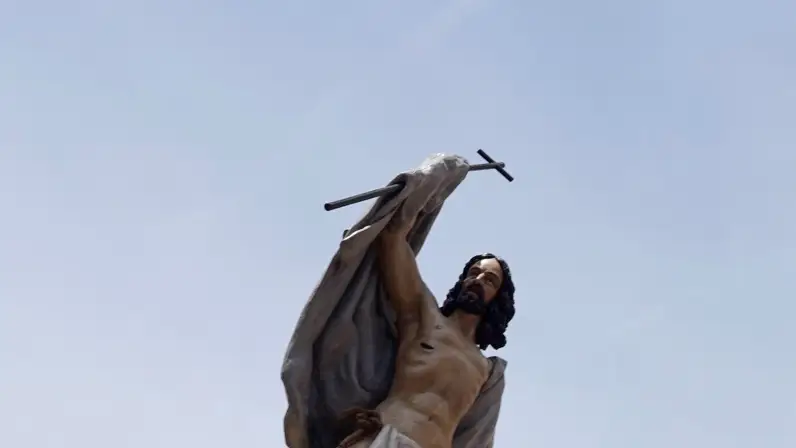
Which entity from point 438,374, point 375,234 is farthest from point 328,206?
point 438,374

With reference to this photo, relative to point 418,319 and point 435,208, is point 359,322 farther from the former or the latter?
point 435,208

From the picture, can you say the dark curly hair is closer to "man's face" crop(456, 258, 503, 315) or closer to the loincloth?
"man's face" crop(456, 258, 503, 315)

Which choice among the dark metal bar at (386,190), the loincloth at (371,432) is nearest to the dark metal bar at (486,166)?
the dark metal bar at (386,190)

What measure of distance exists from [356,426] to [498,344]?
1.53 meters

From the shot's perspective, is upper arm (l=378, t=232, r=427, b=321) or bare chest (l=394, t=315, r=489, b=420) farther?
upper arm (l=378, t=232, r=427, b=321)

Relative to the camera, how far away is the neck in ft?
33.0

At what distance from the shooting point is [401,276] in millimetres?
9922

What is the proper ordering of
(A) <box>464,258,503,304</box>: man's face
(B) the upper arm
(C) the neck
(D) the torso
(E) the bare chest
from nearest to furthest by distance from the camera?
(D) the torso
(E) the bare chest
(B) the upper arm
(C) the neck
(A) <box>464,258,503,304</box>: man's face

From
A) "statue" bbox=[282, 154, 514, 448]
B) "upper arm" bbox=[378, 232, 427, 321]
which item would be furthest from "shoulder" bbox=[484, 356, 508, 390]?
"upper arm" bbox=[378, 232, 427, 321]

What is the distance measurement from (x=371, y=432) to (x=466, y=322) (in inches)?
56.3

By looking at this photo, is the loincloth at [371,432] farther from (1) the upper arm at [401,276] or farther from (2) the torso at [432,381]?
(1) the upper arm at [401,276]

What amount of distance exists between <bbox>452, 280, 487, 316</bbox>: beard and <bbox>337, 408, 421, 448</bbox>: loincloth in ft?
4.31

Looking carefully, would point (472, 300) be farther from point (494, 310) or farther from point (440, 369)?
Result: point (440, 369)

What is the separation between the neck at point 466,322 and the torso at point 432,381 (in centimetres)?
11
